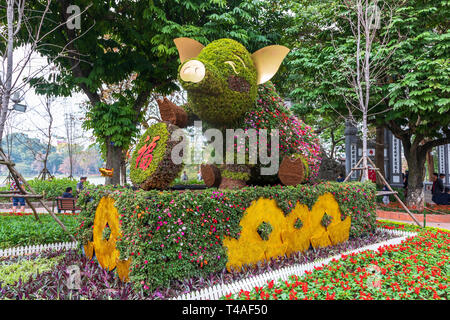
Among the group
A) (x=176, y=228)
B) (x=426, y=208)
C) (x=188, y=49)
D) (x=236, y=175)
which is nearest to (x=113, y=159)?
(x=188, y=49)

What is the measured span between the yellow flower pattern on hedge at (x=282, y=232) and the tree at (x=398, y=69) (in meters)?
4.49

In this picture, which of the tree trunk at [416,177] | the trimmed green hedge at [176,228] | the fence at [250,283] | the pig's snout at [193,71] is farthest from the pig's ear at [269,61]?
the tree trunk at [416,177]

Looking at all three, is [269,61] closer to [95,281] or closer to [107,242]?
[107,242]

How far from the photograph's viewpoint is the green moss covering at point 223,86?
4.45 metres

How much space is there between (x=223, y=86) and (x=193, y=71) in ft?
1.86

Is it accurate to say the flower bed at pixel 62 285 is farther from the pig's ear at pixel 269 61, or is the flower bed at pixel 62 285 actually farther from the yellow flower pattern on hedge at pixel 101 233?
the pig's ear at pixel 269 61

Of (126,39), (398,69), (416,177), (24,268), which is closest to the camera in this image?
(24,268)

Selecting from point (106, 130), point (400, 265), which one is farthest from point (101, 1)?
point (400, 265)

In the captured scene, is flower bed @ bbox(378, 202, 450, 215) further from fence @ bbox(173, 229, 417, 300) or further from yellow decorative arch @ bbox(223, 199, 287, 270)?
yellow decorative arch @ bbox(223, 199, 287, 270)

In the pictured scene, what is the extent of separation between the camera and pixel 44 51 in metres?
10.2

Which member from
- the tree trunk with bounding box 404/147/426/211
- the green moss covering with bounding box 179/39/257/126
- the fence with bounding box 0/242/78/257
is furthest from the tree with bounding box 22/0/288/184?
the tree trunk with bounding box 404/147/426/211

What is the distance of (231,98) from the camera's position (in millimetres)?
4703

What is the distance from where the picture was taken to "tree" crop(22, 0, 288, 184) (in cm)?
975

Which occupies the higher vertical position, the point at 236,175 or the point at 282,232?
the point at 236,175
